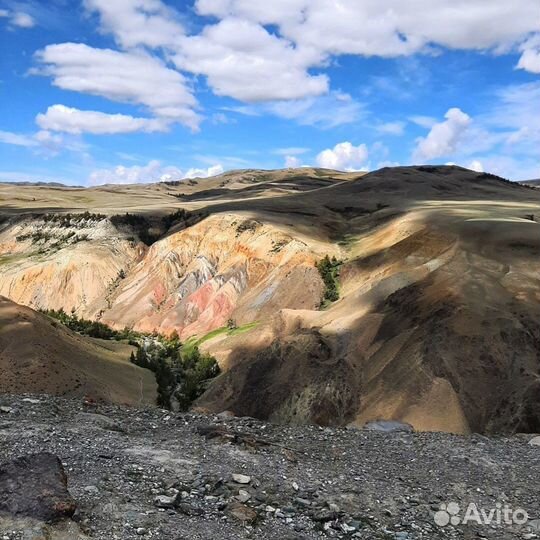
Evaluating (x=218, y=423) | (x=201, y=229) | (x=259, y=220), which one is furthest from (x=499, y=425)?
(x=201, y=229)

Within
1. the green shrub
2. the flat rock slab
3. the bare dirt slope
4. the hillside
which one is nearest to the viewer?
the flat rock slab

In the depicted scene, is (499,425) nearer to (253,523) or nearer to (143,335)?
(253,523)

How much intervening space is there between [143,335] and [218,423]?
4434 centimetres

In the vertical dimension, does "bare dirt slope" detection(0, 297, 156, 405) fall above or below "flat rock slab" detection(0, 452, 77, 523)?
below

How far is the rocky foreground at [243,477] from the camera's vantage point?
880 cm

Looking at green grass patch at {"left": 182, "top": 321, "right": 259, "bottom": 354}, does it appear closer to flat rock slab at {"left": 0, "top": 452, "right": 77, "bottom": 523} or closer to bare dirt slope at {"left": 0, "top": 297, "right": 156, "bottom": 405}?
bare dirt slope at {"left": 0, "top": 297, "right": 156, "bottom": 405}

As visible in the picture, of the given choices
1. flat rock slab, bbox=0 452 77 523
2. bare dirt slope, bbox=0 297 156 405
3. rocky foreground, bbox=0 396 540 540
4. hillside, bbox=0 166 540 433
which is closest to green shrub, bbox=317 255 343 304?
hillside, bbox=0 166 540 433

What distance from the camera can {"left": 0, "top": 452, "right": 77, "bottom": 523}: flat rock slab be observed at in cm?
832

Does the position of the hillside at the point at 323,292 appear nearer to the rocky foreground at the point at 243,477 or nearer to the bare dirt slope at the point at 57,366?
the bare dirt slope at the point at 57,366

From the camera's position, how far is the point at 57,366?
103 ft

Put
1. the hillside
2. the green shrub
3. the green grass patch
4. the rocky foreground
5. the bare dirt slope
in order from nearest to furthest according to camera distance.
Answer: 1. the rocky foreground
2. the hillside
3. the bare dirt slope
4. the green grass patch
5. the green shrub

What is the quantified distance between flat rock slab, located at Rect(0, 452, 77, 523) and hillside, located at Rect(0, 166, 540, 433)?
771 inches

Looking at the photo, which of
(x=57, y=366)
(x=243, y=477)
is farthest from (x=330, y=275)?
(x=243, y=477)

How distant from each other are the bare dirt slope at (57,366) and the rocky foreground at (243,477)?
16.3 metres
